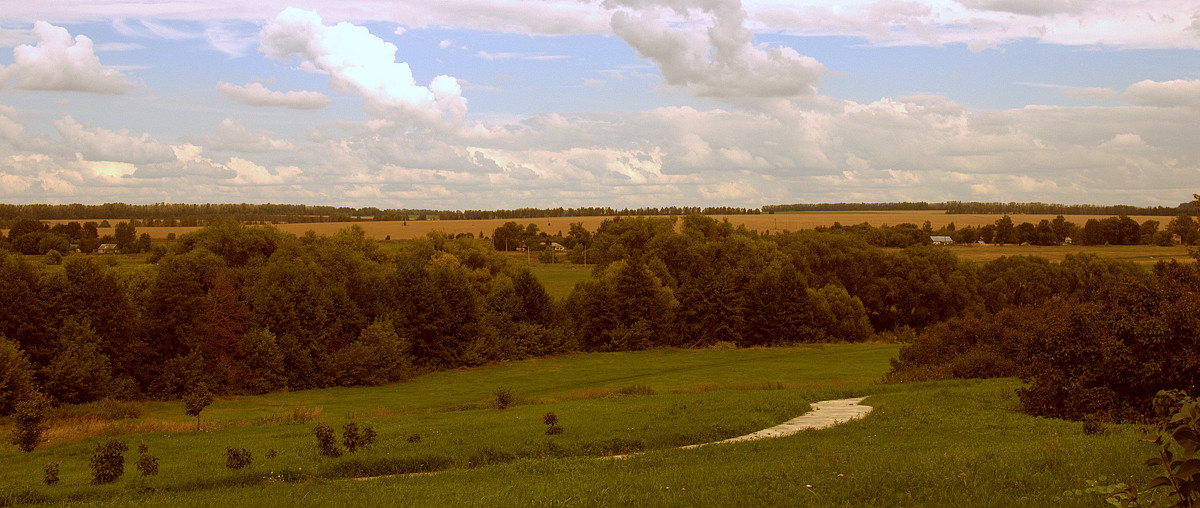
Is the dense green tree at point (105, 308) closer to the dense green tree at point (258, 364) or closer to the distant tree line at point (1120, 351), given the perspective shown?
the dense green tree at point (258, 364)

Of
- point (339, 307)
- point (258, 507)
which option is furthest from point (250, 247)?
point (258, 507)

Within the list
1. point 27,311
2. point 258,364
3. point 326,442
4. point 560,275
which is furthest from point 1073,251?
point 27,311

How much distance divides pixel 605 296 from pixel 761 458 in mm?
57301

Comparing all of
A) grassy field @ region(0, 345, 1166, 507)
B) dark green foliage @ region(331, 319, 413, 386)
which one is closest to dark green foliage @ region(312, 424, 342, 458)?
grassy field @ region(0, 345, 1166, 507)

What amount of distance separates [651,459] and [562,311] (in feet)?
184

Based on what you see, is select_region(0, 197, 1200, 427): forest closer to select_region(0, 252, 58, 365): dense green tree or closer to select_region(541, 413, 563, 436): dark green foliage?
select_region(0, 252, 58, 365): dense green tree

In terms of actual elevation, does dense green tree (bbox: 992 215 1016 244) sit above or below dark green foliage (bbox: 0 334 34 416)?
above

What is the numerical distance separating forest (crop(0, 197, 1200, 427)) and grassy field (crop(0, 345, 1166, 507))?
3020mm

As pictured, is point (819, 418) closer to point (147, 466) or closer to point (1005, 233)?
point (147, 466)

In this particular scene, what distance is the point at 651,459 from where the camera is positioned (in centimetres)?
1316

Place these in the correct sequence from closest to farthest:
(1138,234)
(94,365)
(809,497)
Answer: (809,497), (94,365), (1138,234)

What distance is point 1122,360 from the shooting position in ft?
54.7

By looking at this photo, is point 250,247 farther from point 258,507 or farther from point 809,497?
point 809,497

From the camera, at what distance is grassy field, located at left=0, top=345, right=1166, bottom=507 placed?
9.05 metres
